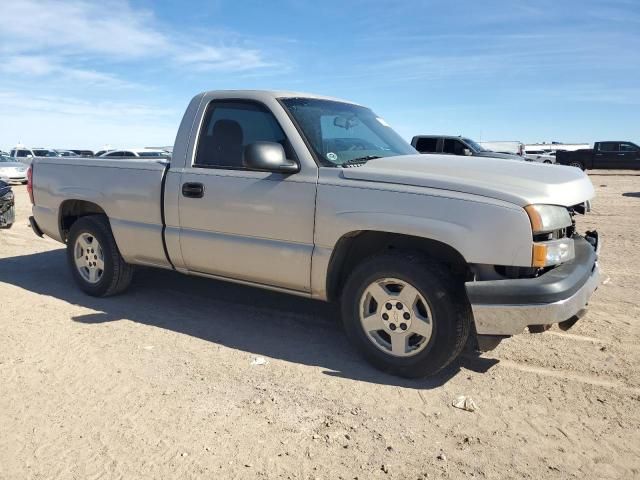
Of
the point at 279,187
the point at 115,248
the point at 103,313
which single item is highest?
the point at 279,187

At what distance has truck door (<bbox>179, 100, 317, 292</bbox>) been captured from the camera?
401 cm

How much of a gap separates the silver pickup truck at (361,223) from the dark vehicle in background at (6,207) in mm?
5121

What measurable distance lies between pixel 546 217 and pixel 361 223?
116 centimetres

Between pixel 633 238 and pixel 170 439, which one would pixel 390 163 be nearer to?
pixel 170 439

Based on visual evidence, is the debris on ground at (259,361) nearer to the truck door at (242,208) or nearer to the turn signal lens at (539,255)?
the truck door at (242,208)

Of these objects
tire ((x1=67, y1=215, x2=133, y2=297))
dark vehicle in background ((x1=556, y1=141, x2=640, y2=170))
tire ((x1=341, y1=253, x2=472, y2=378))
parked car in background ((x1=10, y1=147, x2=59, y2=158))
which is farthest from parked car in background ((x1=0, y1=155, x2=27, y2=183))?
dark vehicle in background ((x1=556, y1=141, x2=640, y2=170))

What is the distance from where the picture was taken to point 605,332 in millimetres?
4477

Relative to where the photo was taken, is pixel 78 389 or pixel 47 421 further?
pixel 78 389

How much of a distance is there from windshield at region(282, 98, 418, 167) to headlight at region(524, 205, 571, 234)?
4.65ft

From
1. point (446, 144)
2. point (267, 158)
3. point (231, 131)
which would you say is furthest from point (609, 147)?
point (267, 158)

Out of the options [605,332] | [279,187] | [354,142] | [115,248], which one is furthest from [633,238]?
[115,248]

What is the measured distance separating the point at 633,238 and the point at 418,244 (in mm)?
6523

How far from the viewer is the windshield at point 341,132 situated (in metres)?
4.16

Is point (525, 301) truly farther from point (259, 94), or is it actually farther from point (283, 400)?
point (259, 94)
